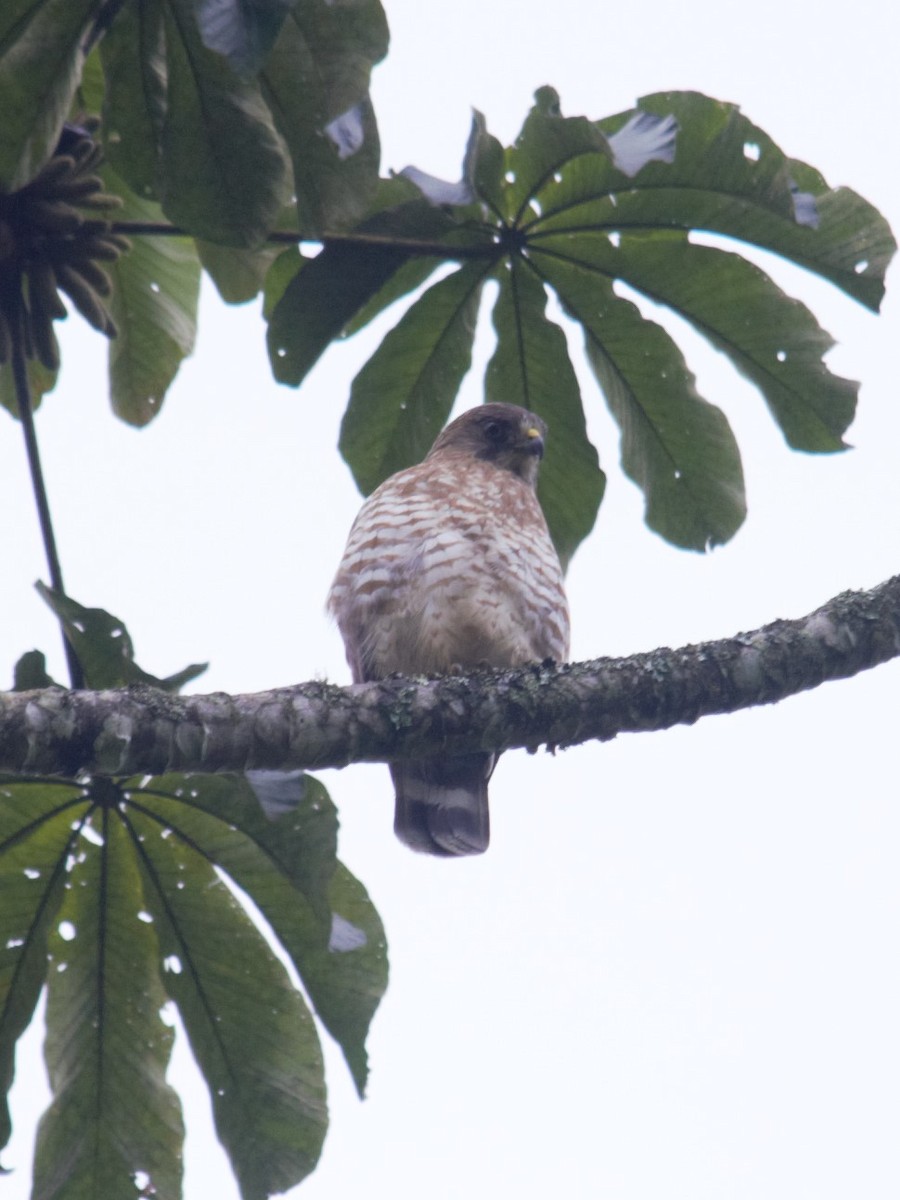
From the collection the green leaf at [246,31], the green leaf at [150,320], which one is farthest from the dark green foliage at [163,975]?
the green leaf at [150,320]

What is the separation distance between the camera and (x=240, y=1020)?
350cm

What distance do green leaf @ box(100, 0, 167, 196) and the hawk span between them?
1.45 m

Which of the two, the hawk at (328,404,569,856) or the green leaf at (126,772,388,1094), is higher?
the hawk at (328,404,569,856)

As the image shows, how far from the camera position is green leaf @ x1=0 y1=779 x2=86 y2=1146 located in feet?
11.0

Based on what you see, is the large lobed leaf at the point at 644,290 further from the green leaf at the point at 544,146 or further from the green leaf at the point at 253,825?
the green leaf at the point at 253,825

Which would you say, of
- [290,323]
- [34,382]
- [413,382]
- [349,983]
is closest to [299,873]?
[349,983]

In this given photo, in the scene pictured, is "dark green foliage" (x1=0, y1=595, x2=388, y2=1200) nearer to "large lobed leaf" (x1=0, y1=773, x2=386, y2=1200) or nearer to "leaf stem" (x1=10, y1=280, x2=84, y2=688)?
"large lobed leaf" (x1=0, y1=773, x2=386, y2=1200)

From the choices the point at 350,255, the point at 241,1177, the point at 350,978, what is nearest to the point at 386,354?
the point at 350,255

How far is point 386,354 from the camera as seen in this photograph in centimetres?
434

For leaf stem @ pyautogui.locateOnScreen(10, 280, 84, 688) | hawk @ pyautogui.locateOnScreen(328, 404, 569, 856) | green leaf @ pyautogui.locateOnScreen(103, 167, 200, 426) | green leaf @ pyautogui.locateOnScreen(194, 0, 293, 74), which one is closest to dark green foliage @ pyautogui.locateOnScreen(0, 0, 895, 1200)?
green leaf @ pyautogui.locateOnScreen(194, 0, 293, 74)

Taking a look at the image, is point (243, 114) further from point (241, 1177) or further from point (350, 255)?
point (241, 1177)

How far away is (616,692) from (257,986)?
3.55 ft

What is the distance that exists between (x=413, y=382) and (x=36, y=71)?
4.95ft

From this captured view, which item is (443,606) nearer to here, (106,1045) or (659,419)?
(659,419)
